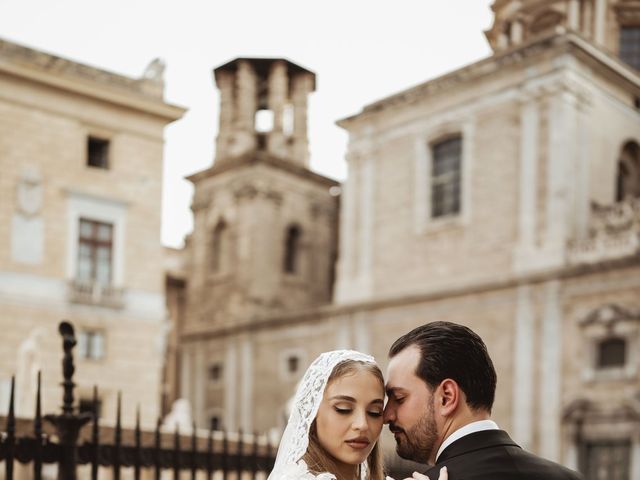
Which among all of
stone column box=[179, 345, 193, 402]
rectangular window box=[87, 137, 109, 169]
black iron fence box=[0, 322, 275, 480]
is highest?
rectangular window box=[87, 137, 109, 169]

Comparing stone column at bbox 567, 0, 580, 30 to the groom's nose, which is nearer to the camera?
the groom's nose

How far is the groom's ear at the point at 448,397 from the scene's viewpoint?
8.90 feet

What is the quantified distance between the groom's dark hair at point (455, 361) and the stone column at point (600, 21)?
30845 millimetres

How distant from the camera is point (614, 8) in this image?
106 feet

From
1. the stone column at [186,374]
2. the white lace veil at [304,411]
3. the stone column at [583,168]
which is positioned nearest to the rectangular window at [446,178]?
the stone column at [583,168]

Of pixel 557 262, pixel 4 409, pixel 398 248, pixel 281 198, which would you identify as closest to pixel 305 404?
pixel 4 409

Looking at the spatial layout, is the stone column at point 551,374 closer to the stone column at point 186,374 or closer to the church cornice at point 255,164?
the church cornice at point 255,164

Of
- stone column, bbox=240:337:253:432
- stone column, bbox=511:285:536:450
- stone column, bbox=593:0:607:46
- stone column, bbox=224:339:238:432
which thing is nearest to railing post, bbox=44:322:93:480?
stone column, bbox=511:285:536:450

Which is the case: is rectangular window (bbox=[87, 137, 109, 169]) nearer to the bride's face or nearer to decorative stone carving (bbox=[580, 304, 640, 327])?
decorative stone carving (bbox=[580, 304, 640, 327])

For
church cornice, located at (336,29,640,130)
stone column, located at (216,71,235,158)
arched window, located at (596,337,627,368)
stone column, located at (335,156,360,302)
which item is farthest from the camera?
stone column, located at (216,71,235,158)

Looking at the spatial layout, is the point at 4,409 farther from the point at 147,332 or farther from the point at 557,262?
the point at 557,262

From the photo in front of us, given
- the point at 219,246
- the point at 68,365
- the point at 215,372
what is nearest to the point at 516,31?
the point at 219,246

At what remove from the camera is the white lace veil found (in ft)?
9.97

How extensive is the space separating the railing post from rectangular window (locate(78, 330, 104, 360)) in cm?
1669
